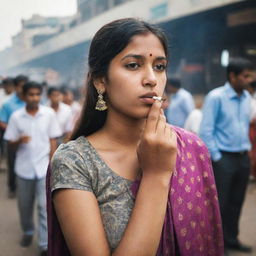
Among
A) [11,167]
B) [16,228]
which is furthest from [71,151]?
[11,167]

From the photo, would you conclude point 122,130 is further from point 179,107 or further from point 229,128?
point 179,107

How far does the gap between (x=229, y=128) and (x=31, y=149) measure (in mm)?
1904

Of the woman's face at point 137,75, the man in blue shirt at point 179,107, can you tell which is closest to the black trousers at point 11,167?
the man in blue shirt at point 179,107

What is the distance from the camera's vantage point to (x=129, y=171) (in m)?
1.29

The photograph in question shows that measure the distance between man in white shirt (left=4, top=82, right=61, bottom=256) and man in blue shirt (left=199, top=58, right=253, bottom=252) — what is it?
154 centimetres

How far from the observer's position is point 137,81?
1216 mm

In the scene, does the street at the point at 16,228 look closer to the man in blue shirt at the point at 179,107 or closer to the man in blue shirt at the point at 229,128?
the man in blue shirt at the point at 229,128

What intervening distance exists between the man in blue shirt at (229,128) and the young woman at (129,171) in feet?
6.23

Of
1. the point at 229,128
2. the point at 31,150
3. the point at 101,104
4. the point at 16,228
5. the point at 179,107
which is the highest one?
the point at 101,104

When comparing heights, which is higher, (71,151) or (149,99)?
(149,99)

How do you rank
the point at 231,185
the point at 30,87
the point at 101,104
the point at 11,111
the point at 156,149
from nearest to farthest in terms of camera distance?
1. the point at 156,149
2. the point at 101,104
3. the point at 231,185
4. the point at 30,87
5. the point at 11,111

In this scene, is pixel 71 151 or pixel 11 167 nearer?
pixel 71 151

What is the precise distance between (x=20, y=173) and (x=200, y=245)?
259 centimetres

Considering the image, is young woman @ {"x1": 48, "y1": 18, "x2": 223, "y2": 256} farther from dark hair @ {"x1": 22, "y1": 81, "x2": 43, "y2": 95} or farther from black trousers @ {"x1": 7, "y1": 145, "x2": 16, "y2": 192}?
black trousers @ {"x1": 7, "y1": 145, "x2": 16, "y2": 192}
